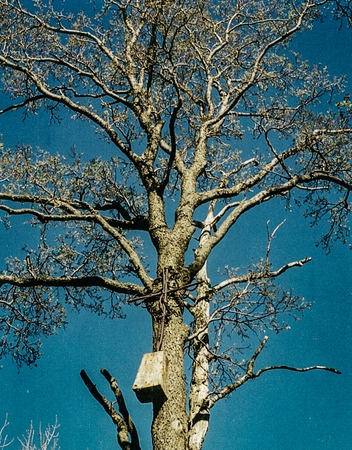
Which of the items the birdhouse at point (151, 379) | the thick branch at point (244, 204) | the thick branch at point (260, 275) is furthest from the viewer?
the thick branch at point (260, 275)

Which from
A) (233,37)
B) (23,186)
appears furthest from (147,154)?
(233,37)

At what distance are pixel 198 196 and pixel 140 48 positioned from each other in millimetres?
3585

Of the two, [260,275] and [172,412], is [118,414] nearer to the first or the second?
[172,412]

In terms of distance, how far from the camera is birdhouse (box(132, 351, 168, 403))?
13.9 ft

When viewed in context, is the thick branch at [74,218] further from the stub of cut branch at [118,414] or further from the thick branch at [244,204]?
the stub of cut branch at [118,414]

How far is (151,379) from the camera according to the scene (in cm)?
425

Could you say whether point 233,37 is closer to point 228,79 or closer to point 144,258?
point 228,79

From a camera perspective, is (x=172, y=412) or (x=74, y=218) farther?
(x=74, y=218)

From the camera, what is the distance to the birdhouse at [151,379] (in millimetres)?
4223

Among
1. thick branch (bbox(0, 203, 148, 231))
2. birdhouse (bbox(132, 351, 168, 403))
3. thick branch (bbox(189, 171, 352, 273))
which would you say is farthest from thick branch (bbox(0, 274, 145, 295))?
birdhouse (bbox(132, 351, 168, 403))

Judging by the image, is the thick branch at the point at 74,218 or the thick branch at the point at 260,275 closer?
the thick branch at the point at 74,218

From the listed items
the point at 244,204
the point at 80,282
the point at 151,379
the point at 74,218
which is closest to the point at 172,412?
the point at 151,379

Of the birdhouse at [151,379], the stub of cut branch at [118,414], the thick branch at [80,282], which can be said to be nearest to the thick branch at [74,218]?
the thick branch at [80,282]

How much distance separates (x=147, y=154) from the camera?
26.0 ft
